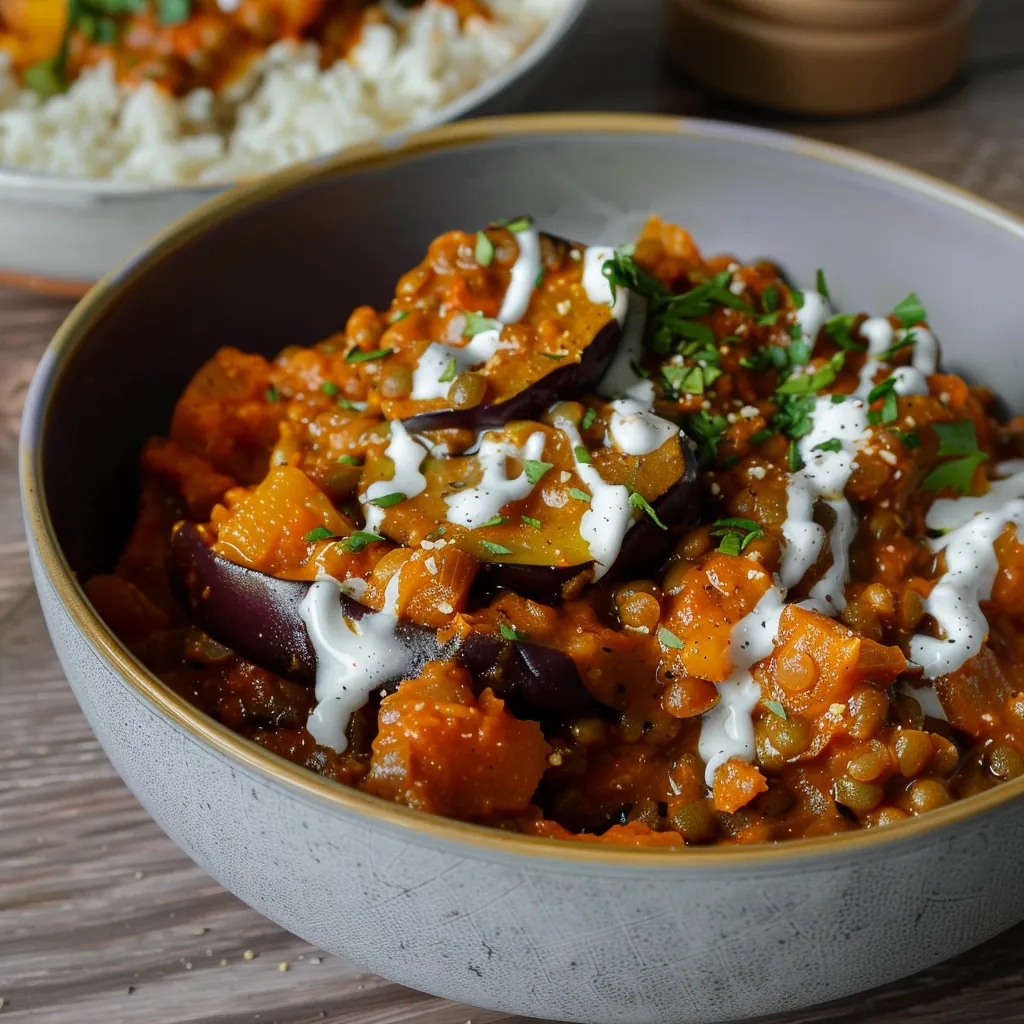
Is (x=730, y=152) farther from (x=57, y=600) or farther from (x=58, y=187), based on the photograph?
(x=57, y=600)

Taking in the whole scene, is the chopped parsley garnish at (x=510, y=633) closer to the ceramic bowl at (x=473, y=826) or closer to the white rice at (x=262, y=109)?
the ceramic bowl at (x=473, y=826)

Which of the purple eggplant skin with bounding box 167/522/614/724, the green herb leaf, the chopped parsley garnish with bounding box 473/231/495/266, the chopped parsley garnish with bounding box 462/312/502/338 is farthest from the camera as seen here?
the green herb leaf

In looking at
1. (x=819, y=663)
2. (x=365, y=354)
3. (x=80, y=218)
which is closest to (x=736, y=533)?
(x=819, y=663)

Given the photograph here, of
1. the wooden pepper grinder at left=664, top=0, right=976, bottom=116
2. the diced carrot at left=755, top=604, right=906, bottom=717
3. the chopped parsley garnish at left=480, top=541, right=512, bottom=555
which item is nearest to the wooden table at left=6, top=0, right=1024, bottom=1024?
the diced carrot at left=755, top=604, right=906, bottom=717

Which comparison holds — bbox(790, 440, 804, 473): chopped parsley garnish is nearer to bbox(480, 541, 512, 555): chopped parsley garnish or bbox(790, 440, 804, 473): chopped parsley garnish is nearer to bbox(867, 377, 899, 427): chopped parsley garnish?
bbox(867, 377, 899, 427): chopped parsley garnish

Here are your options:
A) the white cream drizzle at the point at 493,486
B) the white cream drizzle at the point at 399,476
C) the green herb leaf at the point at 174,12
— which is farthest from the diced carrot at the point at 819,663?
the green herb leaf at the point at 174,12

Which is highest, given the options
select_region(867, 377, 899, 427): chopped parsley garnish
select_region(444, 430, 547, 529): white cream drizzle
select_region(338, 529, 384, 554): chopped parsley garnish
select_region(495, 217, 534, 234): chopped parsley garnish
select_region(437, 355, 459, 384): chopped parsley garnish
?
select_region(495, 217, 534, 234): chopped parsley garnish
